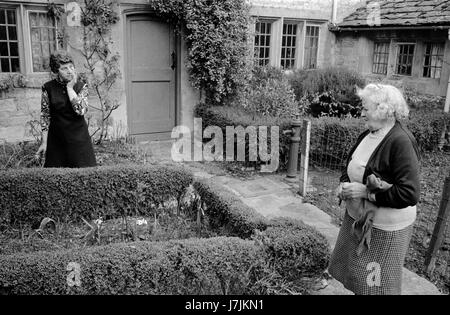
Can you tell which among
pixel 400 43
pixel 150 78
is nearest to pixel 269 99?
pixel 150 78

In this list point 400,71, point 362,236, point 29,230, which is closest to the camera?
point 362,236

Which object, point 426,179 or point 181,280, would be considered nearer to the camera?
point 181,280

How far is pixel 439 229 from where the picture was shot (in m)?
4.22

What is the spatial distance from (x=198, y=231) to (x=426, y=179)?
186 inches

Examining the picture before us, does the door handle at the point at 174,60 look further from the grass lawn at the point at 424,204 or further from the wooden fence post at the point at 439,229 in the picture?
the wooden fence post at the point at 439,229

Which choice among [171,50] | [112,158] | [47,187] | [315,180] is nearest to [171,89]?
[171,50]

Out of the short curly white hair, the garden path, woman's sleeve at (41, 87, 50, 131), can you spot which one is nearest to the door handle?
the garden path

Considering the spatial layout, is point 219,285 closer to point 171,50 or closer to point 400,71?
point 171,50

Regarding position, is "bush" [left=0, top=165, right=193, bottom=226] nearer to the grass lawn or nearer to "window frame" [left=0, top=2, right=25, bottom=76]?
the grass lawn

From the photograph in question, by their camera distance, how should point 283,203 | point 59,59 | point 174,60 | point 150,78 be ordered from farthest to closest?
point 174,60 → point 150,78 → point 283,203 → point 59,59

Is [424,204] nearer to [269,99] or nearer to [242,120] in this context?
[242,120]

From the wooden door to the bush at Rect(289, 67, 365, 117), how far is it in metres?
2.98

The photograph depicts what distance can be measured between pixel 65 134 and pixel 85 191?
68 centimetres

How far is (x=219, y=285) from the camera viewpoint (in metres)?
3.21
